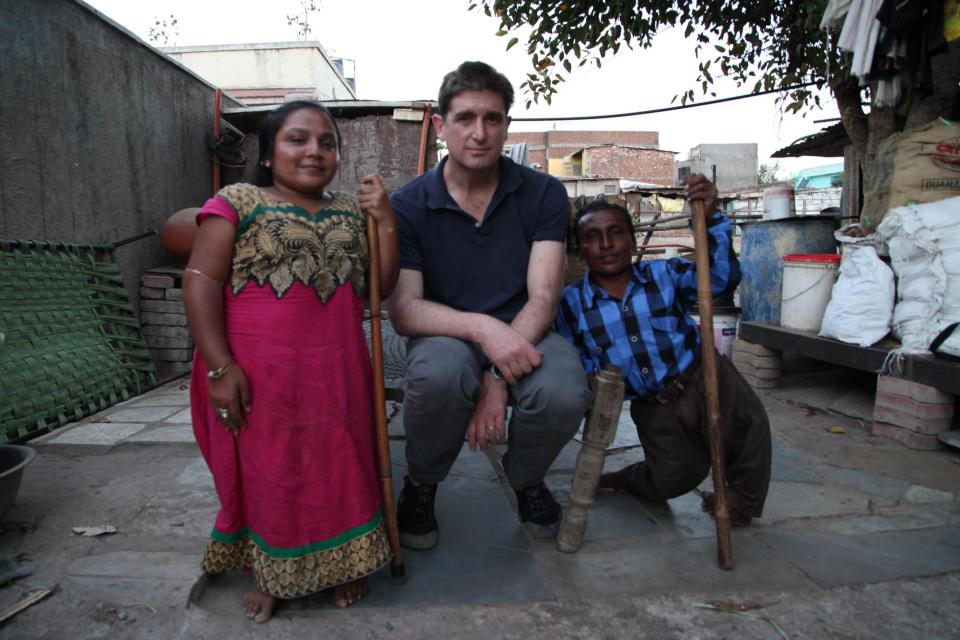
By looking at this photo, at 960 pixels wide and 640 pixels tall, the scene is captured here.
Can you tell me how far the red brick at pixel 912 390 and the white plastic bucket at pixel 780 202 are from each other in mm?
2145

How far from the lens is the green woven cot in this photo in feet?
11.4

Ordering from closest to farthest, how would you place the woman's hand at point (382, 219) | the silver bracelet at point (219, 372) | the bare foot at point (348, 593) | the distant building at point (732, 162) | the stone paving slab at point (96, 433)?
the silver bracelet at point (219, 372), the bare foot at point (348, 593), the woman's hand at point (382, 219), the stone paving slab at point (96, 433), the distant building at point (732, 162)

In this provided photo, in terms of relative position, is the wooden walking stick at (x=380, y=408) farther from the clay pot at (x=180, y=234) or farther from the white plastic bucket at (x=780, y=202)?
the white plastic bucket at (x=780, y=202)

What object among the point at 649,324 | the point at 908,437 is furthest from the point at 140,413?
the point at 908,437

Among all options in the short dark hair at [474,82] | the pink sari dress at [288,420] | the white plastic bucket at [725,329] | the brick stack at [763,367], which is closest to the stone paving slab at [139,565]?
the pink sari dress at [288,420]

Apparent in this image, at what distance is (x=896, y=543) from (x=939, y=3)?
336cm

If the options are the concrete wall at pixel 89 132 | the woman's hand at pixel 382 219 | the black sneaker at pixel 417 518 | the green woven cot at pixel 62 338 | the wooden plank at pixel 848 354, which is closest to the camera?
the woman's hand at pixel 382 219

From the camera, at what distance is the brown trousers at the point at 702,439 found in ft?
7.47

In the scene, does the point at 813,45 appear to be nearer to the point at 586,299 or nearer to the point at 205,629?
the point at 586,299

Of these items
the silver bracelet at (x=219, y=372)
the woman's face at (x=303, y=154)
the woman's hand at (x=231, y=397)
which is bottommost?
the woman's hand at (x=231, y=397)

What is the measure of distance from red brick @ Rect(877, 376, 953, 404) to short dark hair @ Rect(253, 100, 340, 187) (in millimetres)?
3278

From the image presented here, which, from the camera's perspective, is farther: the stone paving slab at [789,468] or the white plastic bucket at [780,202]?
the white plastic bucket at [780,202]

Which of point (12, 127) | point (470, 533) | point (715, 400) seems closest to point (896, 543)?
point (715, 400)

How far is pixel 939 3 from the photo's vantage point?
3.70 m
